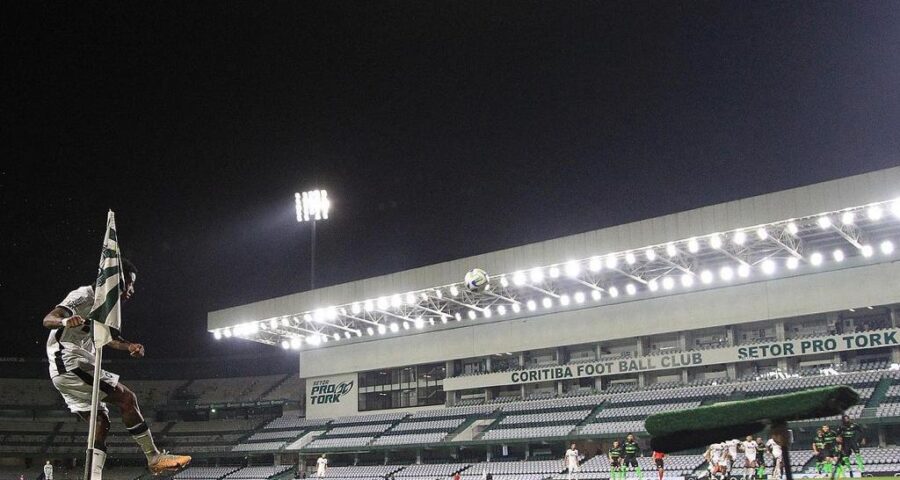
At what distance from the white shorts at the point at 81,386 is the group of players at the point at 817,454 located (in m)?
22.6

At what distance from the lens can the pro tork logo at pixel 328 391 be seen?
5327 centimetres

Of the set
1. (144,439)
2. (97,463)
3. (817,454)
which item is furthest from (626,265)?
(97,463)

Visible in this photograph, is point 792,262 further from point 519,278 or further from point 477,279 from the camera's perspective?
point 477,279

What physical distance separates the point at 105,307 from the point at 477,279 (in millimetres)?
31825

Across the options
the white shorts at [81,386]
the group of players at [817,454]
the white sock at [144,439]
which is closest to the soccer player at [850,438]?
the group of players at [817,454]

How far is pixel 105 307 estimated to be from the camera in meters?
6.85

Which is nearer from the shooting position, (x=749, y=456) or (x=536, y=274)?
(x=749, y=456)

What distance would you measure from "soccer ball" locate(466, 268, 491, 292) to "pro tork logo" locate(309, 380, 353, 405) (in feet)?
59.1

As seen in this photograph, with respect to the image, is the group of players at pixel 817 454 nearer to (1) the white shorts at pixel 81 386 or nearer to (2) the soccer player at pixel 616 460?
(2) the soccer player at pixel 616 460

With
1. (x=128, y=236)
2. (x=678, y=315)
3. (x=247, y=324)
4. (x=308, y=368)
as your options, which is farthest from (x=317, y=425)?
(x=678, y=315)

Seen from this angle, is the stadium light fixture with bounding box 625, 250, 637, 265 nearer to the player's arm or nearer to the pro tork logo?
the pro tork logo

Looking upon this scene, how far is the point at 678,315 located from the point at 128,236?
31.8m

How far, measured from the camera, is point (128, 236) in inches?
1834

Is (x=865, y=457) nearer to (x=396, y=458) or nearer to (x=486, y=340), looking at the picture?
(x=486, y=340)
